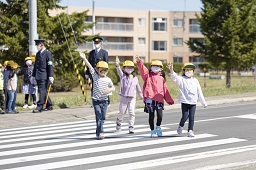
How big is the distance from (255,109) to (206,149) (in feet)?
23.7

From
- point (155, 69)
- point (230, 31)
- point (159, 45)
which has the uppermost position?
point (159, 45)

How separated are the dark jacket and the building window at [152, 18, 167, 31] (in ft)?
172

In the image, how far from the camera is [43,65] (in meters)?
14.4

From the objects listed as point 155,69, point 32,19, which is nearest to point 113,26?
point 32,19

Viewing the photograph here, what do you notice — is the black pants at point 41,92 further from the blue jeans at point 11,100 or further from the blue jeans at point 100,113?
the blue jeans at point 100,113

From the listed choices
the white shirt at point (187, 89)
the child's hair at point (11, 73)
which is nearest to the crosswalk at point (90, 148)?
the white shirt at point (187, 89)

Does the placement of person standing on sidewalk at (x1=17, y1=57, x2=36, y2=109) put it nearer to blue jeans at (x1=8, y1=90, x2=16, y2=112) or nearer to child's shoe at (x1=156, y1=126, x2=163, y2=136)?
blue jeans at (x1=8, y1=90, x2=16, y2=112)

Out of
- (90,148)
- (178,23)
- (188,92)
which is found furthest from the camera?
(178,23)

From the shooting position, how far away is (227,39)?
3162cm

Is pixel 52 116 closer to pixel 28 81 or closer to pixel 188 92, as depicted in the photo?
pixel 28 81

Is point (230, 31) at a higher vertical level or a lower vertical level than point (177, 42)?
lower

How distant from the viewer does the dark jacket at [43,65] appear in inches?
566

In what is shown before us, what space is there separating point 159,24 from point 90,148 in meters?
58.5

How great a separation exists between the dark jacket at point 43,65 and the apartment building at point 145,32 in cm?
4709
